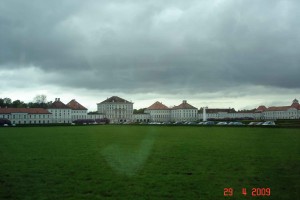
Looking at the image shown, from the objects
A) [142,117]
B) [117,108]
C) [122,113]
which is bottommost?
[142,117]

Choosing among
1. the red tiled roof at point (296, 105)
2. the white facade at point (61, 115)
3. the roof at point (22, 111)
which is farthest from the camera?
the red tiled roof at point (296, 105)

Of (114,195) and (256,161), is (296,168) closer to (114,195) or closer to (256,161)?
(256,161)

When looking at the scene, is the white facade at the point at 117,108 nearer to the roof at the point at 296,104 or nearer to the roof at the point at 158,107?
the roof at the point at 158,107

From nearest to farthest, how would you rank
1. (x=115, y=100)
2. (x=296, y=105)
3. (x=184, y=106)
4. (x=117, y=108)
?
(x=117, y=108) < (x=115, y=100) < (x=184, y=106) < (x=296, y=105)

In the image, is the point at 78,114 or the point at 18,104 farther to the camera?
the point at 78,114

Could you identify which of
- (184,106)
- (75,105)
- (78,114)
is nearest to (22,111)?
(78,114)

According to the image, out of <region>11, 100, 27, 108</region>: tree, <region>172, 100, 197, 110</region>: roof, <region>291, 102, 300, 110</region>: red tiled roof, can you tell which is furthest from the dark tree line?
<region>291, 102, 300, 110</region>: red tiled roof

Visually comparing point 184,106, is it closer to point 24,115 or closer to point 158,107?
point 158,107

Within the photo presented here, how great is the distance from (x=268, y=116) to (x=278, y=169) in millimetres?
161408

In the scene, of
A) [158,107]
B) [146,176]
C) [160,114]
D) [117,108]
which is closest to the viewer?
[146,176]

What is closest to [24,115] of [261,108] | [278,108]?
[278,108]

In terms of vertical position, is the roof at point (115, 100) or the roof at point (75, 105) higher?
the roof at point (115, 100)

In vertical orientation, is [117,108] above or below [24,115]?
above
